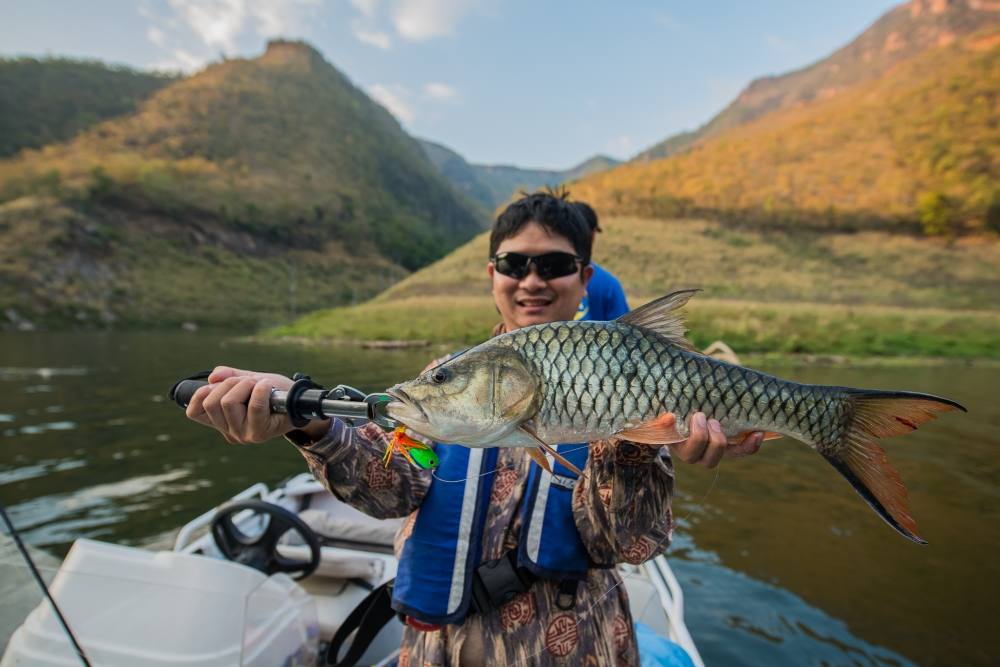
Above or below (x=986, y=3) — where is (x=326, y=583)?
below

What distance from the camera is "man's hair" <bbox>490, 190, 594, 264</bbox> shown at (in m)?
2.41

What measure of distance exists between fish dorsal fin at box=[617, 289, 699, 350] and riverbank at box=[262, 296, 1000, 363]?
24944mm

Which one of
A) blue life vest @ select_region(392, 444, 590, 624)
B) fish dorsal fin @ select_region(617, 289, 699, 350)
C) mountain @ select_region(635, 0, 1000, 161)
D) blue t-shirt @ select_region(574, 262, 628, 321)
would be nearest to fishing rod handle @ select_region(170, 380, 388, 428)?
blue life vest @ select_region(392, 444, 590, 624)

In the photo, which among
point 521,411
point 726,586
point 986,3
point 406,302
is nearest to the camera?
point 521,411

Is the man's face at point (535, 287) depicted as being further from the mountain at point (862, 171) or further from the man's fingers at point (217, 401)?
the mountain at point (862, 171)

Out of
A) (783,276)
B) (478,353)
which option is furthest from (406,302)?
(478,353)

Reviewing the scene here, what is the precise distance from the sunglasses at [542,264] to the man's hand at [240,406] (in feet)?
3.67

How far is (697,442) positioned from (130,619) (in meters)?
2.62

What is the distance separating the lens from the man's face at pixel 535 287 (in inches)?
93.0

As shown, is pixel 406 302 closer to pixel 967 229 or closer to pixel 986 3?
pixel 967 229

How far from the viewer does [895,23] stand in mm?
170250

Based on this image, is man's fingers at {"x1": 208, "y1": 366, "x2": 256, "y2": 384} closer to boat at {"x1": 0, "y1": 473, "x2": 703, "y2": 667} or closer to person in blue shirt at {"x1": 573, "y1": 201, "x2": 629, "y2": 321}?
boat at {"x1": 0, "y1": 473, "x2": 703, "y2": 667}

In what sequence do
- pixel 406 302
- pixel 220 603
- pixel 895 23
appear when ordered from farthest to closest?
pixel 895 23 < pixel 406 302 < pixel 220 603

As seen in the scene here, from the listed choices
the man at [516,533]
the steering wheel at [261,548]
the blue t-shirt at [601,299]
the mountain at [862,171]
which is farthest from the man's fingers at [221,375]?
the mountain at [862,171]
